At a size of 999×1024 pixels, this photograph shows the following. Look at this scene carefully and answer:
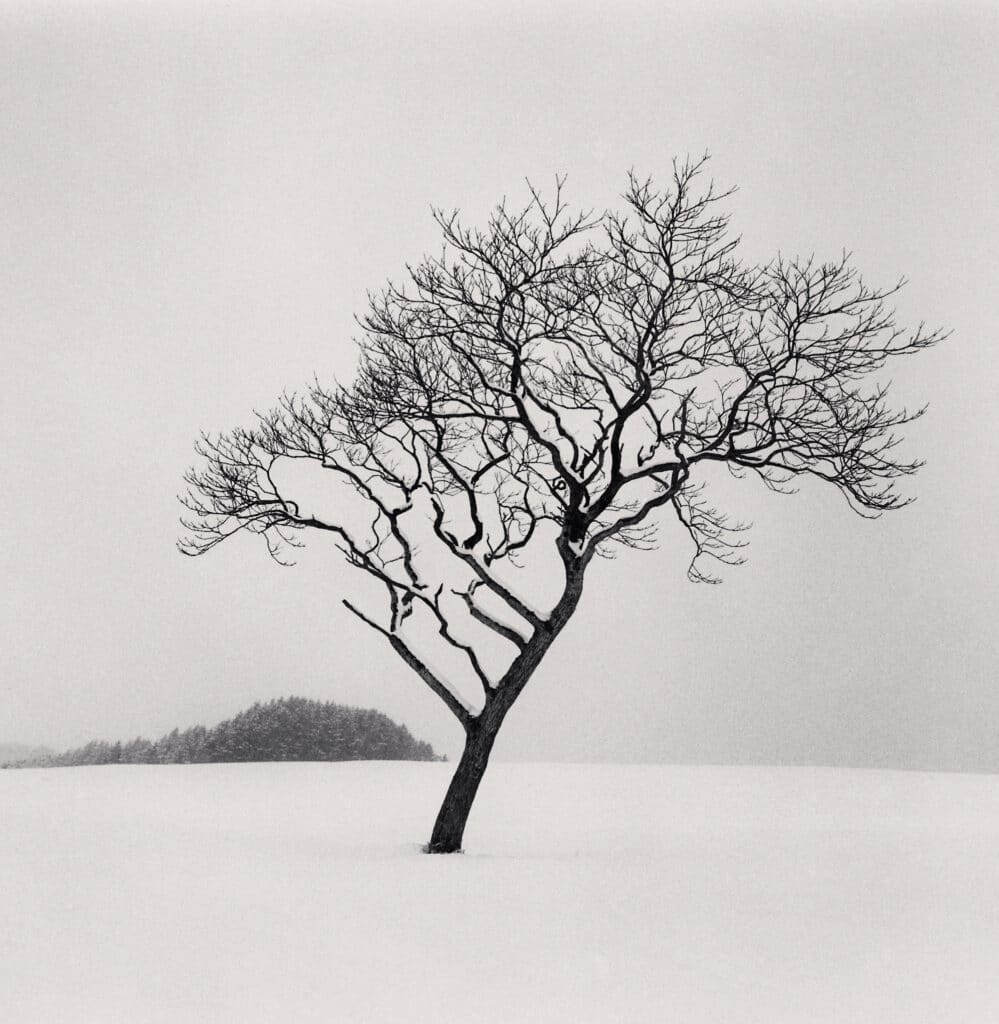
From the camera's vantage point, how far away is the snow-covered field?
477cm

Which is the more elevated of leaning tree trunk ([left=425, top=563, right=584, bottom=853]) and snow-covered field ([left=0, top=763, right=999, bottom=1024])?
leaning tree trunk ([left=425, top=563, right=584, bottom=853])

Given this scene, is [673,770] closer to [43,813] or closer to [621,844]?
[621,844]

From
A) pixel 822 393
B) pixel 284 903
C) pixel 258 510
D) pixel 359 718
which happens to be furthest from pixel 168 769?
pixel 822 393

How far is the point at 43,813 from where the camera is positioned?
1134 cm

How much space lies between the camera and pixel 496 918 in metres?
6.16

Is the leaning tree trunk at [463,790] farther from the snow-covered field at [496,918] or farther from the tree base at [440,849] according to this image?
the snow-covered field at [496,918]

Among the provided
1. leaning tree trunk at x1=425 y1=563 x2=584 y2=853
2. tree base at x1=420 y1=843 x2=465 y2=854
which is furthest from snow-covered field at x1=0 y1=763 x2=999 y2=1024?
leaning tree trunk at x1=425 y1=563 x2=584 y2=853

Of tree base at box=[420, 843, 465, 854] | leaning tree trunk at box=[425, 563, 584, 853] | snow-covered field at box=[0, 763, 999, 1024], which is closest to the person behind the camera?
snow-covered field at box=[0, 763, 999, 1024]

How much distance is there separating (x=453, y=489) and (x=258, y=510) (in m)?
2.41

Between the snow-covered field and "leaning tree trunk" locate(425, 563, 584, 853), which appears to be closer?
the snow-covered field

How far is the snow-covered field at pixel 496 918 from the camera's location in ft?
15.6

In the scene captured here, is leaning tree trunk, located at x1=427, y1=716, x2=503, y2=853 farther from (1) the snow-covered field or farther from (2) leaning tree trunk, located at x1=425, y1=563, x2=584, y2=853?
(1) the snow-covered field

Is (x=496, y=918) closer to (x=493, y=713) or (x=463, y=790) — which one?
(x=463, y=790)

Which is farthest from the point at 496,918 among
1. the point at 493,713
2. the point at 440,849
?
the point at 493,713
